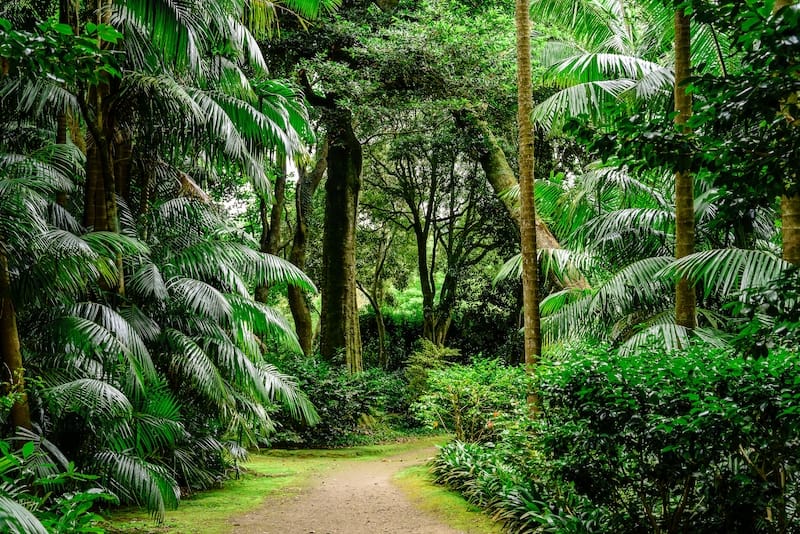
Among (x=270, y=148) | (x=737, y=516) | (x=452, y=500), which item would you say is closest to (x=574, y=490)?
(x=737, y=516)

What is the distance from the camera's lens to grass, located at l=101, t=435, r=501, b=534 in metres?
7.19

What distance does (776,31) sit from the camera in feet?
7.65

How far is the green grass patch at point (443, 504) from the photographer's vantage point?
23.4 feet

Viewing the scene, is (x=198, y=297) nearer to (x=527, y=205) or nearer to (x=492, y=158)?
(x=527, y=205)

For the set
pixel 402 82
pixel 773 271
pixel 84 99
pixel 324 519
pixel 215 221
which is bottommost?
pixel 324 519

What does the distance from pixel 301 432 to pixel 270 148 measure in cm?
881

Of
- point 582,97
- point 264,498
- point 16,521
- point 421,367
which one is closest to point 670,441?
point 16,521

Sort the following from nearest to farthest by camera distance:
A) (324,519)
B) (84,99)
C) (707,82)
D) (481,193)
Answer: (707,82) < (84,99) < (324,519) < (481,193)

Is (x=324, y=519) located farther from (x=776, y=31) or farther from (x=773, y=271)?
(x=776, y=31)

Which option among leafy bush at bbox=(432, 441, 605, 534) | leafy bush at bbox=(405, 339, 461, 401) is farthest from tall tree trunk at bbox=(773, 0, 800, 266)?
leafy bush at bbox=(405, 339, 461, 401)

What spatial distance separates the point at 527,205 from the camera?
880 cm

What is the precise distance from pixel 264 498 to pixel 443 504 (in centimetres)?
263

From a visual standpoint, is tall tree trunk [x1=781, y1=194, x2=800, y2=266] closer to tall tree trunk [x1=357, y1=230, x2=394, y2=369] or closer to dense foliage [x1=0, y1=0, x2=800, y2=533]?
dense foliage [x1=0, y1=0, x2=800, y2=533]

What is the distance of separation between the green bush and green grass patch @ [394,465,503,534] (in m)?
1.62
